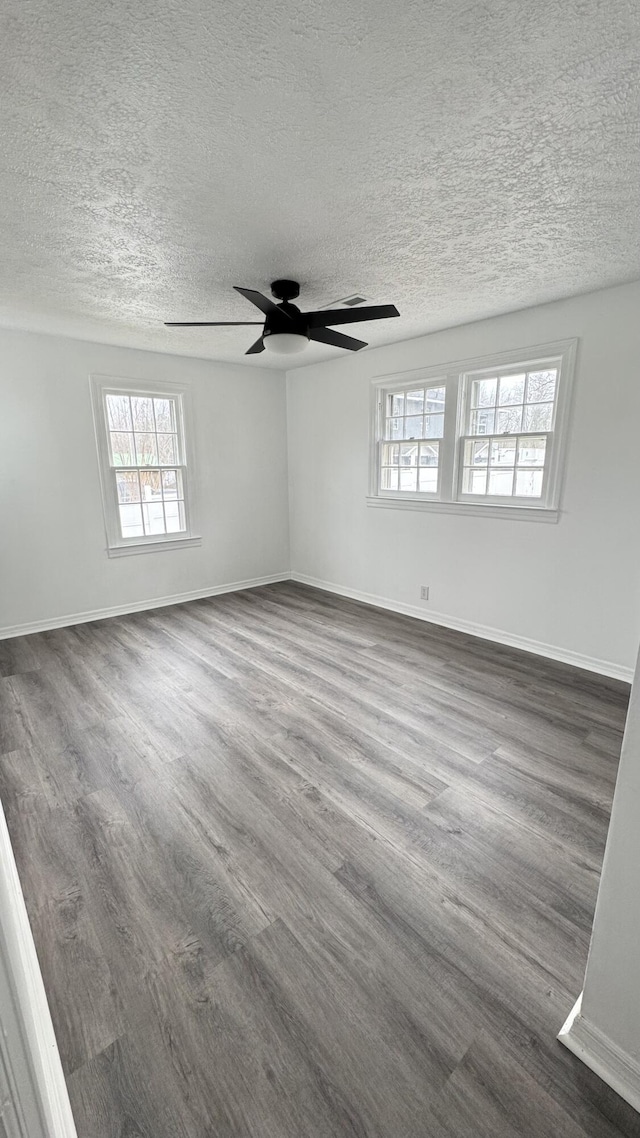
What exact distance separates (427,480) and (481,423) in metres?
0.71

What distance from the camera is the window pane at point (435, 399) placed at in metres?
4.21

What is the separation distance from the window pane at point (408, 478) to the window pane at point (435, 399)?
57cm

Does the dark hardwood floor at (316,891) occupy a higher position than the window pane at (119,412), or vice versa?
the window pane at (119,412)

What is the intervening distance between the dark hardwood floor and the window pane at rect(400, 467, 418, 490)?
2022mm

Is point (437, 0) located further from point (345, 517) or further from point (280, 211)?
point (345, 517)

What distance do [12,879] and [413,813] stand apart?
5.20ft

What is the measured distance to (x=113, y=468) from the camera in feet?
15.2

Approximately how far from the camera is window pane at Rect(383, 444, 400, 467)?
4.69m

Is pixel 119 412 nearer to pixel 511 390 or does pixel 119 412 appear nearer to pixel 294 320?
pixel 294 320

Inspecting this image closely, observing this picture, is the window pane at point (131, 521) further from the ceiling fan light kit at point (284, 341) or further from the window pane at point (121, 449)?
the ceiling fan light kit at point (284, 341)

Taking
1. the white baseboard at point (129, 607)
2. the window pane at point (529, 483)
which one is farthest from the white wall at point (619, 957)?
the white baseboard at point (129, 607)

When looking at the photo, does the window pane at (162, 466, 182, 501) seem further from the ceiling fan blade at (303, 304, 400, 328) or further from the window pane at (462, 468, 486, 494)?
the window pane at (462, 468, 486, 494)

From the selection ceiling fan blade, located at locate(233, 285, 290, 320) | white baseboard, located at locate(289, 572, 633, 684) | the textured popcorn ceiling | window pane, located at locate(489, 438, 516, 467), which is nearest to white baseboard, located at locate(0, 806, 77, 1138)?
the textured popcorn ceiling

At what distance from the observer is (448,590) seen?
436 cm
